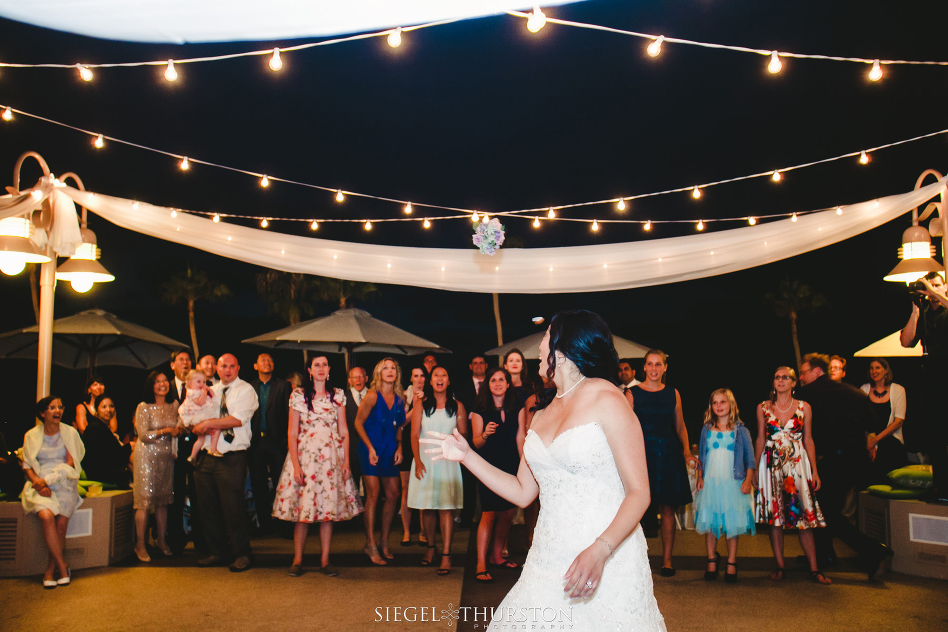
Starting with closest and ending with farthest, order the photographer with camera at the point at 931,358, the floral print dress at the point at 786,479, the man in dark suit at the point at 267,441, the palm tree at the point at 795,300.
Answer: the photographer with camera at the point at 931,358, the floral print dress at the point at 786,479, the man in dark suit at the point at 267,441, the palm tree at the point at 795,300

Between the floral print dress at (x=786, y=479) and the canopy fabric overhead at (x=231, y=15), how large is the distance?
11.5 feet

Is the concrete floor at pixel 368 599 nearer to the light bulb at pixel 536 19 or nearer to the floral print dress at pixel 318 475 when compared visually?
the floral print dress at pixel 318 475

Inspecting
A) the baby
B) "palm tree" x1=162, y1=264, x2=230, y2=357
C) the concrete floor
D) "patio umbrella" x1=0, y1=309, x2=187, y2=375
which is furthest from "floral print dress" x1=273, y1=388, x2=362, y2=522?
"palm tree" x1=162, y1=264, x2=230, y2=357

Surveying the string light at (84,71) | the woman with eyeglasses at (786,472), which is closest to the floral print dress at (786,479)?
the woman with eyeglasses at (786,472)

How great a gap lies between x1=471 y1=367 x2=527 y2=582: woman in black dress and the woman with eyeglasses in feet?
6.17

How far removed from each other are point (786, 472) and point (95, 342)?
8.34 metres

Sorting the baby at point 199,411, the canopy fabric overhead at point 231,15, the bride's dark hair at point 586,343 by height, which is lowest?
the baby at point 199,411

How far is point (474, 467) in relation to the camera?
81.8 inches

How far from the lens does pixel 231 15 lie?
316cm

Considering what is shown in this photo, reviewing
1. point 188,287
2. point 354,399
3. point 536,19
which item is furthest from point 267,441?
point 188,287

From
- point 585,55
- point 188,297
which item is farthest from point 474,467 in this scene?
point 188,297

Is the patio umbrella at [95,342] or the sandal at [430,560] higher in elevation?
the patio umbrella at [95,342]

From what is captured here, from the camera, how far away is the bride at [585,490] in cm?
191

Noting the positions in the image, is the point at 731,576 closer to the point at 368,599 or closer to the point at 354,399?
the point at 368,599
